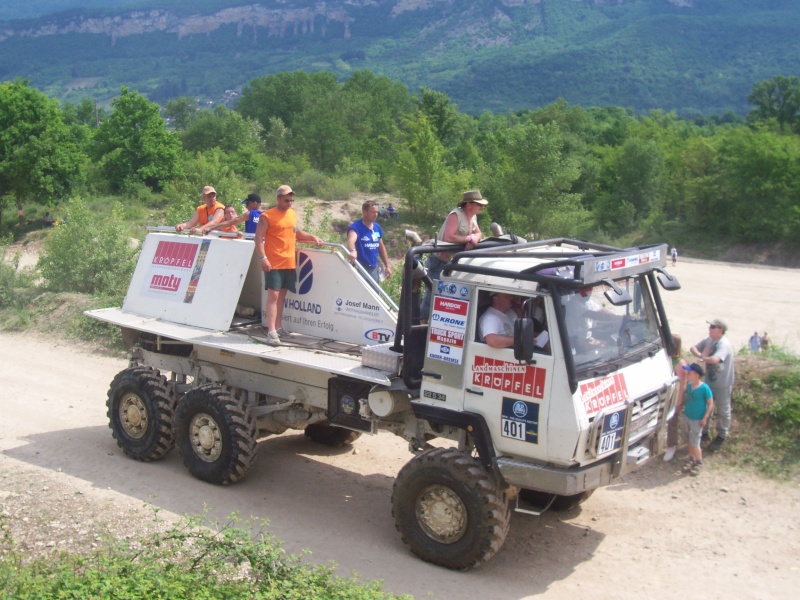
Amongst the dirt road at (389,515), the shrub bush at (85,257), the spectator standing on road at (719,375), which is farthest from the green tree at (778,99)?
the dirt road at (389,515)

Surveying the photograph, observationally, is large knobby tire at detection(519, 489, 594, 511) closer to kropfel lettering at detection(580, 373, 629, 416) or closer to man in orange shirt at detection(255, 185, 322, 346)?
kropfel lettering at detection(580, 373, 629, 416)

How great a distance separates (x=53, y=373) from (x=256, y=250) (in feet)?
19.6

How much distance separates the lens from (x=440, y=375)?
25.4 ft

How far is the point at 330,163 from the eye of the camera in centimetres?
6800

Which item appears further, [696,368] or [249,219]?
[249,219]

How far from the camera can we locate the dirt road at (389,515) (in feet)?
25.4

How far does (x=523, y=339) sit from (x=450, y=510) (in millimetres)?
1731

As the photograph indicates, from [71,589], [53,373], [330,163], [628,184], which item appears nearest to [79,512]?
[71,589]

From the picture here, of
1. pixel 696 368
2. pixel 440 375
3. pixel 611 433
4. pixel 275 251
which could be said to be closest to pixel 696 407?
pixel 696 368

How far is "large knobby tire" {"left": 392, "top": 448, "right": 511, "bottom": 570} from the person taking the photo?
739cm

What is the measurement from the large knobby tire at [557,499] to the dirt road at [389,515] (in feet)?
0.37

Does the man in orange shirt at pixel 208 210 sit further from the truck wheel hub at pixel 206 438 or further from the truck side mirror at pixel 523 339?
the truck side mirror at pixel 523 339

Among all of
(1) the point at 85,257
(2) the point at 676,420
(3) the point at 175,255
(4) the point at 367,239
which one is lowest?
(2) the point at 676,420

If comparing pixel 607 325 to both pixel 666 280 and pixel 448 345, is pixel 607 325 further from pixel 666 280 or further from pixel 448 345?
pixel 448 345
